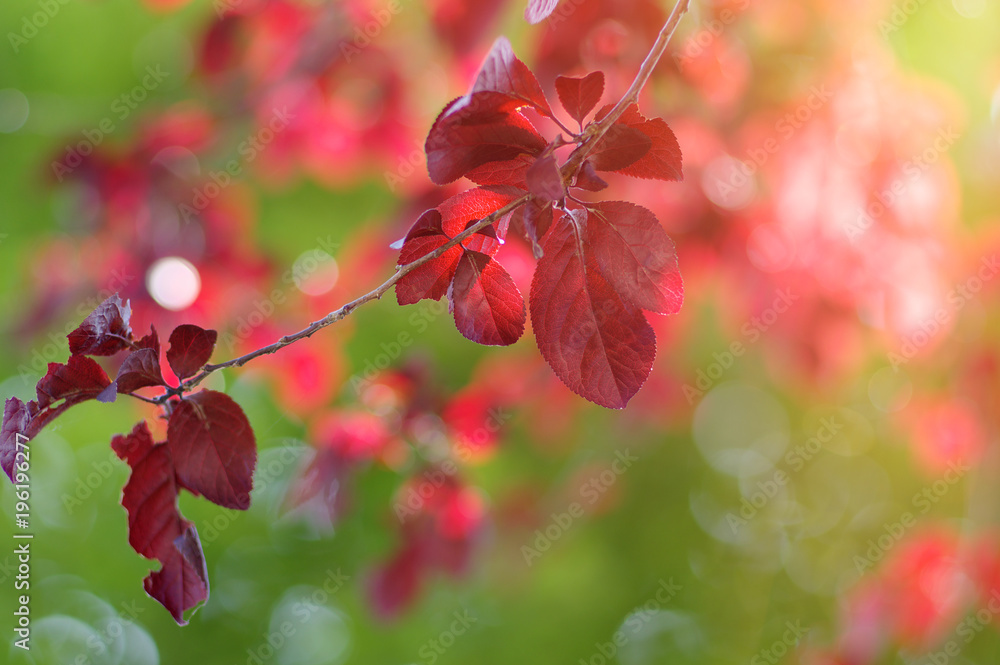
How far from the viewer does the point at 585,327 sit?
0.59 meters

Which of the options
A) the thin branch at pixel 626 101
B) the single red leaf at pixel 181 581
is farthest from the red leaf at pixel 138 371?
the thin branch at pixel 626 101

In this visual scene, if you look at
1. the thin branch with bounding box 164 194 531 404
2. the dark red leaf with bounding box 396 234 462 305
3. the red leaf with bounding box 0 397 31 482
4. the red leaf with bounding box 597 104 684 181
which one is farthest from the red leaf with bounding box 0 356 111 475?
the red leaf with bounding box 597 104 684 181

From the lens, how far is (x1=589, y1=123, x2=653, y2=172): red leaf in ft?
1.85

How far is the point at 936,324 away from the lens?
1976mm

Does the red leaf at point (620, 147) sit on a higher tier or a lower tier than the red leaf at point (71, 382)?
higher

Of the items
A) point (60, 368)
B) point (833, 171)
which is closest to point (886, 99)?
point (833, 171)

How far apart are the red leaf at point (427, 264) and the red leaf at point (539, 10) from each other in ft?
0.55

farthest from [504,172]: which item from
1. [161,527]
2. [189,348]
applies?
[161,527]

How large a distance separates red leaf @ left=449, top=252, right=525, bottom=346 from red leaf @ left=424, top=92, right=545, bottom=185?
3.0 inches

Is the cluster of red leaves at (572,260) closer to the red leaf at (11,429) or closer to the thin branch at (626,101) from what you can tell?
the thin branch at (626,101)

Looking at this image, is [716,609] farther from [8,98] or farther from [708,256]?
[8,98]

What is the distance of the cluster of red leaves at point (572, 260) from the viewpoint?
0.57 metres

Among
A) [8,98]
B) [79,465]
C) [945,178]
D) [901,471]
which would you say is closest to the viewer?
[945,178]

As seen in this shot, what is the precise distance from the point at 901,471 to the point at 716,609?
1.30m
